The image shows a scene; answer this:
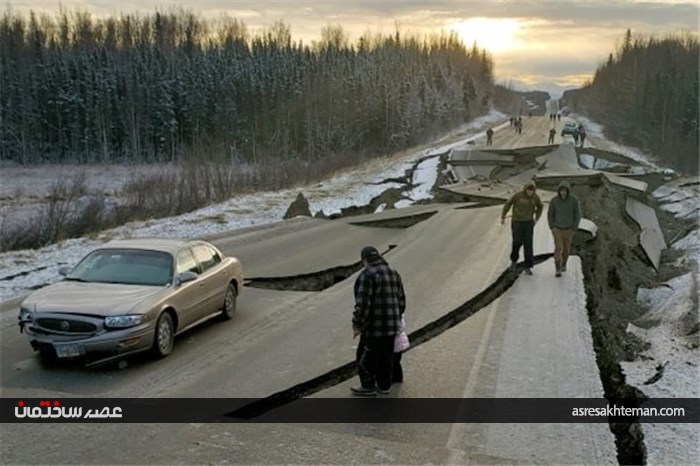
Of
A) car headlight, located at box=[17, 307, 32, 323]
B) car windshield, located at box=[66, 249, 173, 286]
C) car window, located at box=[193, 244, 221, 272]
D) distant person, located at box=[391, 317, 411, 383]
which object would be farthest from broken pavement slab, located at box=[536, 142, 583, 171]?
car headlight, located at box=[17, 307, 32, 323]

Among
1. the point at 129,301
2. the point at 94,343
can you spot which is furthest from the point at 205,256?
the point at 94,343

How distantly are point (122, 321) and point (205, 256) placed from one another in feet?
9.63

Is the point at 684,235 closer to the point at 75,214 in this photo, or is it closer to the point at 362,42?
the point at 75,214

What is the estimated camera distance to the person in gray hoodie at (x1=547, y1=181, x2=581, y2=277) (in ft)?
49.4

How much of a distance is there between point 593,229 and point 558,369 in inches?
501

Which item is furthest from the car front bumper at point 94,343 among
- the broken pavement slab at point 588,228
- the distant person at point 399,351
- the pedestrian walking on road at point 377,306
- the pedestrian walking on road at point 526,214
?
the broken pavement slab at point 588,228

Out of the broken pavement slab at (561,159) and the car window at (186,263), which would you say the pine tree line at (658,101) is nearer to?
the broken pavement slab at (561,159)

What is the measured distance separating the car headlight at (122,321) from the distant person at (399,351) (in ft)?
11.2

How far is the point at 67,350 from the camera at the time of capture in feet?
29.8

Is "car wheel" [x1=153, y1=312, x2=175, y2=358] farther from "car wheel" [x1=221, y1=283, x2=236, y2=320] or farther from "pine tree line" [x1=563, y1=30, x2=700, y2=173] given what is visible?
"pine tree line" [x1=563, y1=30, x2=700, y2=173]

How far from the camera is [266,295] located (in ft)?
46.9

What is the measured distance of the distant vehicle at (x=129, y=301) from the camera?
912 cm

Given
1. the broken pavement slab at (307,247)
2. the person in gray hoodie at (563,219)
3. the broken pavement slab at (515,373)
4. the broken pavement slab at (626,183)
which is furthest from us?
the broken pavement slab at (626,183)

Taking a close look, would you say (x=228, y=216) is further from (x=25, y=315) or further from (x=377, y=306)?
(x=377, y=306)
